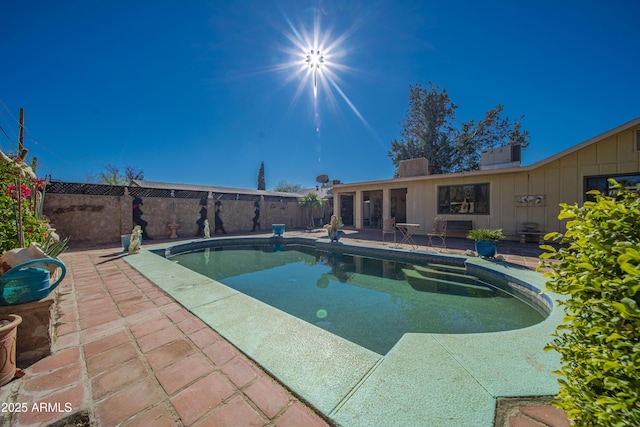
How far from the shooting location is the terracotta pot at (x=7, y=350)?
1.57 m

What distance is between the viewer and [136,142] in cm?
1731

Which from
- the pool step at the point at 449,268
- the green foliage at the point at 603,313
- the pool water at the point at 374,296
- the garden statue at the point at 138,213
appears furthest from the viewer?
the garden statue at the point at 138,213

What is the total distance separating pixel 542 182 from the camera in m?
7.72

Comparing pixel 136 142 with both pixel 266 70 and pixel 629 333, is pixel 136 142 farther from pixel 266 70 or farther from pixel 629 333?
pixel 629 333

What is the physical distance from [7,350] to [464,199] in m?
11.0

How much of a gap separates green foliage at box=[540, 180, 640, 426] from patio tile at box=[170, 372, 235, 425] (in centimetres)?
A: 182

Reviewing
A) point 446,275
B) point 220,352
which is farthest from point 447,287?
point 220,352

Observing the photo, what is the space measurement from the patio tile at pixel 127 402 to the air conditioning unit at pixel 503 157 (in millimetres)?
11132

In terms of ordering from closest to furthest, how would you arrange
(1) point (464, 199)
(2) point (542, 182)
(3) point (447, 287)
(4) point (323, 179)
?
(3) point (447, 287) < (2) point (542, 182) < (1) point (464, 199) < (4) point (323, 179)

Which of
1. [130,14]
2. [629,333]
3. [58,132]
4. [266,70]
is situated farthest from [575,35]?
[58,132]

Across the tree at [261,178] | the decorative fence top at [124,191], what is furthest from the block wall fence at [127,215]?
the tree at [261,178]

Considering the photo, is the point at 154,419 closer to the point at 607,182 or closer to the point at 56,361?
the point at 56,361

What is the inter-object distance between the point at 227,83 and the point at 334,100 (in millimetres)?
4486

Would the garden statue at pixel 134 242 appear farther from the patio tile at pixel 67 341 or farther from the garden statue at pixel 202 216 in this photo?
the patio tile at pixel 67 341
